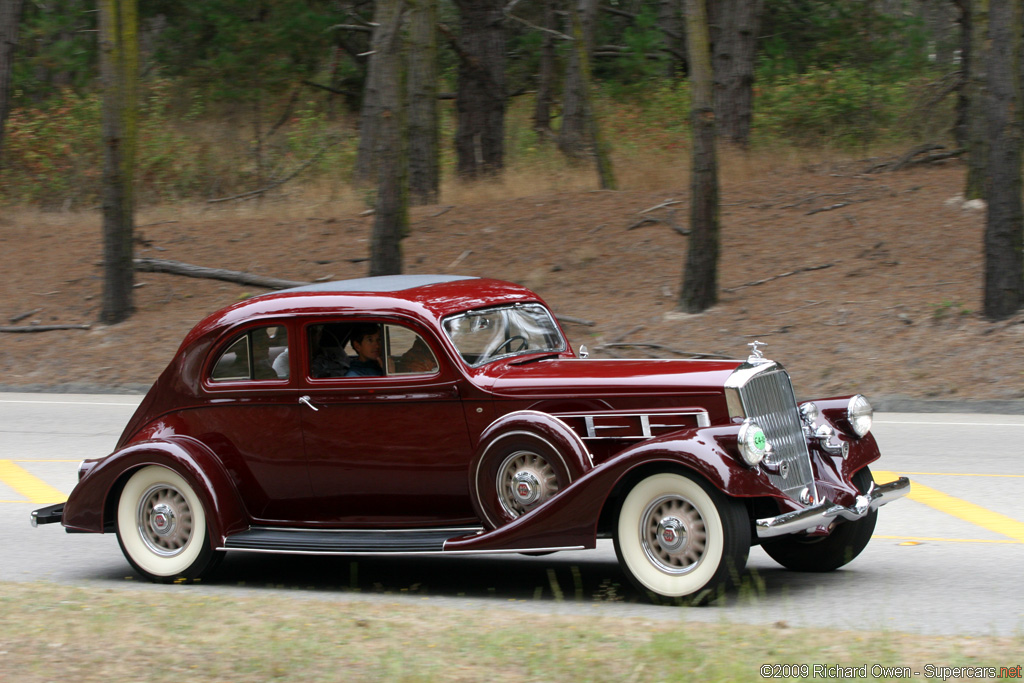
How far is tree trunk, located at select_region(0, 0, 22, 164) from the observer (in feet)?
75.8

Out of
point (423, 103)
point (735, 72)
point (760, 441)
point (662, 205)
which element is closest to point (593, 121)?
point (662, 205)

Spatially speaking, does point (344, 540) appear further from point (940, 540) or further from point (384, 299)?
point (940, 540)

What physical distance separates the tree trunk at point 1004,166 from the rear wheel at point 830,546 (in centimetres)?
912

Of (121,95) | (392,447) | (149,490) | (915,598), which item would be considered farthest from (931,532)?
(121,95)

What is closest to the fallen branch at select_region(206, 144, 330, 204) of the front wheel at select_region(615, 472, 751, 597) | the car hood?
the car hood

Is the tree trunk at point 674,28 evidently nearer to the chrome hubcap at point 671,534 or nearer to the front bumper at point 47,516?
the front bumper at point 47,516

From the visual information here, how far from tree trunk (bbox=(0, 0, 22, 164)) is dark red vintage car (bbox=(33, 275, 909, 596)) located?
59.1 feet

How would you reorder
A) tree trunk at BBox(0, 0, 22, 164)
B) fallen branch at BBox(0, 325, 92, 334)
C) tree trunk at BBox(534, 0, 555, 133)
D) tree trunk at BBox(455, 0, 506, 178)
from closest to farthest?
fallen branch at BBox(0, 325, 92, 334), tree trunk at BBox(0, 0, 22, 164), tree trunk at BBox(455, 0, 506, 178), tree trunk at BBox(534, 0, 555, 133)

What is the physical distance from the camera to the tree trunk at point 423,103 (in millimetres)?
18812

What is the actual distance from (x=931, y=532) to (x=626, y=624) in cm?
330

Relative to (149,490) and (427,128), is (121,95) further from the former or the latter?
(149,490)

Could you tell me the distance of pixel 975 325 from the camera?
595 inches

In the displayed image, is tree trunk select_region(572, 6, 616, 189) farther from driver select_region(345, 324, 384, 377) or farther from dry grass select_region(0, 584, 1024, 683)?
dry grass select_region(0, 584, 1024, 683)

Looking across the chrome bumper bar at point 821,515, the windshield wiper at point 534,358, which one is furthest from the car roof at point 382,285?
the chrome bumper bar at point 821,515
